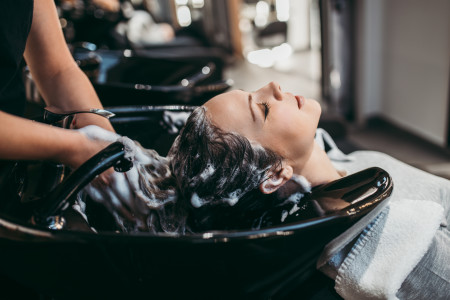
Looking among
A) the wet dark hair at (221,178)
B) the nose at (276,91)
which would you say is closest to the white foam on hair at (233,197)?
the wet dark hair at (221,178)

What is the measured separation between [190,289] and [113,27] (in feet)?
9.81

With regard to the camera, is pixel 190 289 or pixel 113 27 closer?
pixel 190 289

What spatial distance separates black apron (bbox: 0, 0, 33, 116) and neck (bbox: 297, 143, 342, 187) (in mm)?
646

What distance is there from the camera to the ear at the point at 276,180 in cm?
87

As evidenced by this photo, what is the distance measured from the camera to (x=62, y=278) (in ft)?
2.17

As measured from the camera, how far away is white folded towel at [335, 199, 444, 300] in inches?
28.3

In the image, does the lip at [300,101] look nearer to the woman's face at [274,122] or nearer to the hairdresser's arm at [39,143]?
the woman's face at [274,122]

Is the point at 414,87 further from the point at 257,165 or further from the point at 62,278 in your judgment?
the point at 62,278

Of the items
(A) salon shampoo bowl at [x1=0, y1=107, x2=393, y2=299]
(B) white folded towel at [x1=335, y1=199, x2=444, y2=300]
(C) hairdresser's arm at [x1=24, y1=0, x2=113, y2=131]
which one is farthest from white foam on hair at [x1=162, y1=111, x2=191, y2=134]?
(B) white folded towel at [x1=335, y1=199, x2=444, y2=300]

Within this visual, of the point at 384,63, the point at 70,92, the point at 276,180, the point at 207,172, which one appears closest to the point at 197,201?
the point at 207,172

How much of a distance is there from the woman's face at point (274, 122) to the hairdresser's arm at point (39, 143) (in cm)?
30

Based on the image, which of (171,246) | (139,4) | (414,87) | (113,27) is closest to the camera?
(171,246)

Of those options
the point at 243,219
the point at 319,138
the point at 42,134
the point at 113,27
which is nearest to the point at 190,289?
the point at 243,219

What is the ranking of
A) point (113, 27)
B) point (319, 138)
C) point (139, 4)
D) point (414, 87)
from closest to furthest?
point (319, 138) → point (414, 87) → point (113, 27) → point (139, 4)
